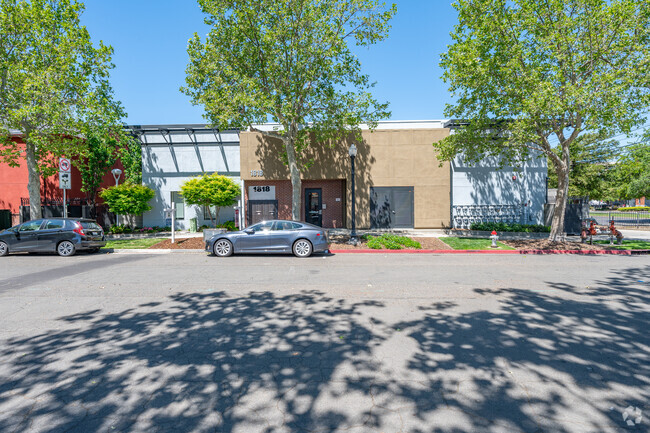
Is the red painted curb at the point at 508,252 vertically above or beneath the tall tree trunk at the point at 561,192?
beneath

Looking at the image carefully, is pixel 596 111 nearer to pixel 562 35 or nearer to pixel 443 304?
pixel 562 35

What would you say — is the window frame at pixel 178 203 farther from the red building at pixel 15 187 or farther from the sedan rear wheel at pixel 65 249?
the sedan rear wheel at pixel 65 249

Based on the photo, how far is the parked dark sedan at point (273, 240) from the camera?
12.1 m

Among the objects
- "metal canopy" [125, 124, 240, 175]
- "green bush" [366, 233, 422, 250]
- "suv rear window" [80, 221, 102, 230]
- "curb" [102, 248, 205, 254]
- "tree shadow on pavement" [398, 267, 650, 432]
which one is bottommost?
"tree shadow on pavement" [398, 267, 650, 432]

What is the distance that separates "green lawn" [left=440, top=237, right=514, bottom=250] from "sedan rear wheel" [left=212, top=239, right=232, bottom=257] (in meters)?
9.28

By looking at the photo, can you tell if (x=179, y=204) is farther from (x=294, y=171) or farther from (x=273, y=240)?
(x=273, y=240)

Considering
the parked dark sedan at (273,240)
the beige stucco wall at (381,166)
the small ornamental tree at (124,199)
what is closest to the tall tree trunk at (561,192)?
the beige stucco wall at (381,166)

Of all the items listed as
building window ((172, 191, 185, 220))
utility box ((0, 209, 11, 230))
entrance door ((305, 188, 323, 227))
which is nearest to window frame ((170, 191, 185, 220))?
building window ((172, 191, 185, 220))

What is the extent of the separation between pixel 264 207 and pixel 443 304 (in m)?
17.0

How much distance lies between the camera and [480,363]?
3.82m

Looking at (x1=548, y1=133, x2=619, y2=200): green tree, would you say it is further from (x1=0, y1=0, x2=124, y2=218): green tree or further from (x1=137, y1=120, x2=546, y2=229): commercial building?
(x1=0, y1=0, x2=124, y2=218): green tree

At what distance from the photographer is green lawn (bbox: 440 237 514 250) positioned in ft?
46.8

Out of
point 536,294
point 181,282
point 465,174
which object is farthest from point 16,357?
point 465,174

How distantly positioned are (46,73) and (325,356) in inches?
694
